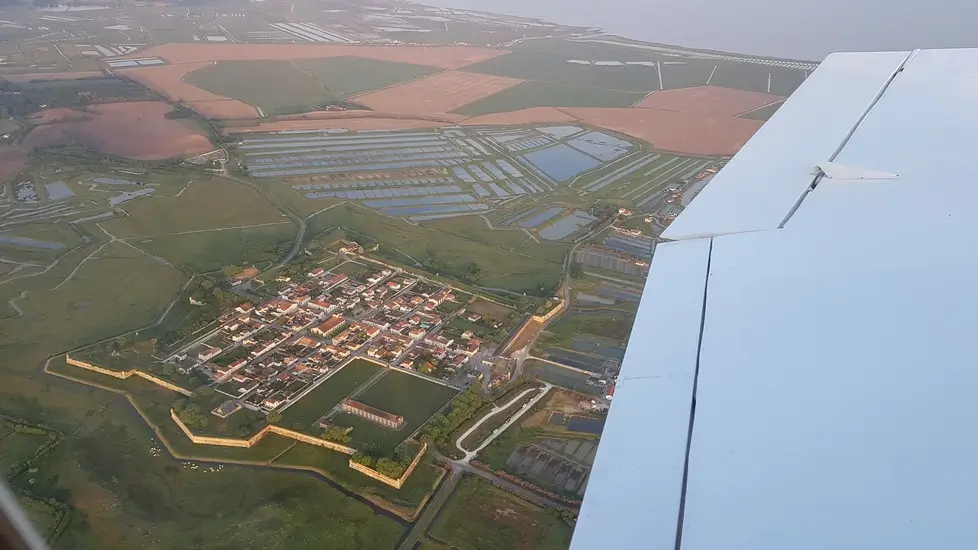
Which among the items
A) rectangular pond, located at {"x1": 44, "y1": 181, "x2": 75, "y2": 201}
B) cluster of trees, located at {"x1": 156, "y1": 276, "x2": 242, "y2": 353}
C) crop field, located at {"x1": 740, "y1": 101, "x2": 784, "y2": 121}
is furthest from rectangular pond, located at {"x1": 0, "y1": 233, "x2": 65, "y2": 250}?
crop field, located at {"x1": 740, "y1": 101, "x2": 784, "y2": 121}

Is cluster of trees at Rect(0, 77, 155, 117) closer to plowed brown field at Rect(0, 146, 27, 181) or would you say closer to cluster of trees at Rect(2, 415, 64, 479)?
plowed brown field at Rect(0, 146, 27, 181)

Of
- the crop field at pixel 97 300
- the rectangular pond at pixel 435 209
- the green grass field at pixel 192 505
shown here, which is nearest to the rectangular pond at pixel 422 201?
the rectangular pond at pixel 435 209

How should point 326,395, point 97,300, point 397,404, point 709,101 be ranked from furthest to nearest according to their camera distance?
point 709,101 → point 97,300 → point 326,395 → point 397,404

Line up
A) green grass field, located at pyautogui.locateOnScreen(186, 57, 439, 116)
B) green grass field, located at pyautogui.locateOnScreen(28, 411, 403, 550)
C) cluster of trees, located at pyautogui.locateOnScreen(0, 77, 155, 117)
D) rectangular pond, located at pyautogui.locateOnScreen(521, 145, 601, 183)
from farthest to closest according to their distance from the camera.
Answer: green grass field, located at pyautogui.locateOnScreen(186, 57, 439, 116), cluster of trees, located at pyautogui.locateOnScreen(0, 77, 155, 117), rectangular pond, located at pyautogui.locateOnScreen(521, 145, 601, 183), green grass field, located at pyautogui.locateOnScreen(28, 411, 403, 550)

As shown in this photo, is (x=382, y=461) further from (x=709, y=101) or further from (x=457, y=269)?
(x=709, y=101)

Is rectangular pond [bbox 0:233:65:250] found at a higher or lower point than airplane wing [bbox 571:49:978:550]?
lower

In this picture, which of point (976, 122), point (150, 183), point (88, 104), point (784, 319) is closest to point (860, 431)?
point (784, 319)

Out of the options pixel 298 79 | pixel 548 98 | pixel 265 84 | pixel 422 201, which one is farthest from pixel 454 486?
pixel 298 79
